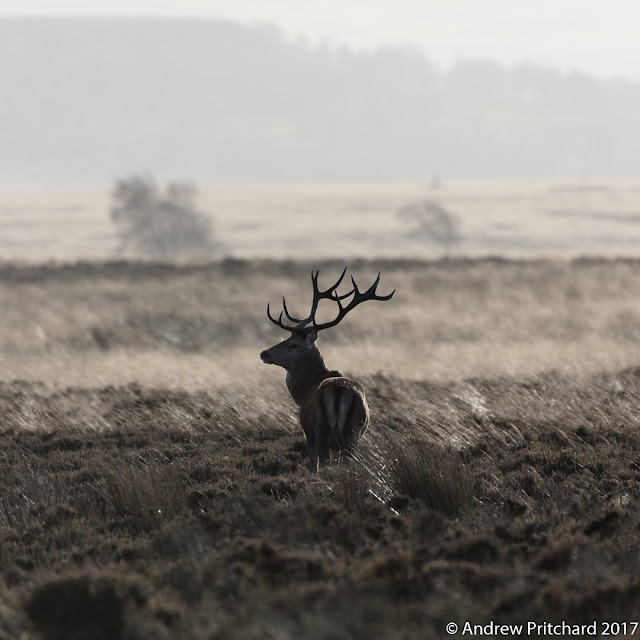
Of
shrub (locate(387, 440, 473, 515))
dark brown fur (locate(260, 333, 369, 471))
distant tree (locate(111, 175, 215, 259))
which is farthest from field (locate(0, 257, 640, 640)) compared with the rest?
distant tree (locate(111, 175, 215, 259))

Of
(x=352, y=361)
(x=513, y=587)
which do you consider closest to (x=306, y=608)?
(x=513, y=587)

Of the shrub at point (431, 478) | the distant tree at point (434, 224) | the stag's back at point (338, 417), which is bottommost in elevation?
the distant tree at point (434, 224)

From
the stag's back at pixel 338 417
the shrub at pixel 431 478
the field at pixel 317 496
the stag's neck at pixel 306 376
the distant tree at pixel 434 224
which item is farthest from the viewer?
the distant tree at pixel 434 224

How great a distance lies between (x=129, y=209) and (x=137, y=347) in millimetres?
38959

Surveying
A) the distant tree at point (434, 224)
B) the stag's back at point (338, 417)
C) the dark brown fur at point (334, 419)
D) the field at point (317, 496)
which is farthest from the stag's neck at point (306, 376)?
Answer: the distant tree at point (434, 224)

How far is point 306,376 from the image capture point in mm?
11367

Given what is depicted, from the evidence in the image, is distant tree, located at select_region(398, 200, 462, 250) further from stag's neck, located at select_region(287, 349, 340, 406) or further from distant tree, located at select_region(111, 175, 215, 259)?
stag's neck, located at select_region(287, 349, 340, 406)

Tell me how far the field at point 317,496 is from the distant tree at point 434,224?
41.3 metres

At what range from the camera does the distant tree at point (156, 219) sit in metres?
62.0

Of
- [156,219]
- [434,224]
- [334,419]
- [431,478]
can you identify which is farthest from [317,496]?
[434,224]

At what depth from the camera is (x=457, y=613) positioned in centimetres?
595

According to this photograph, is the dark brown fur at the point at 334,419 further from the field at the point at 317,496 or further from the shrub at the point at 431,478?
the shrub at the point at 431,478

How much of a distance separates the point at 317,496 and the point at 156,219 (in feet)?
180

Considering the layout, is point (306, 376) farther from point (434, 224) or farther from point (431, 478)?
point (434, 224)
